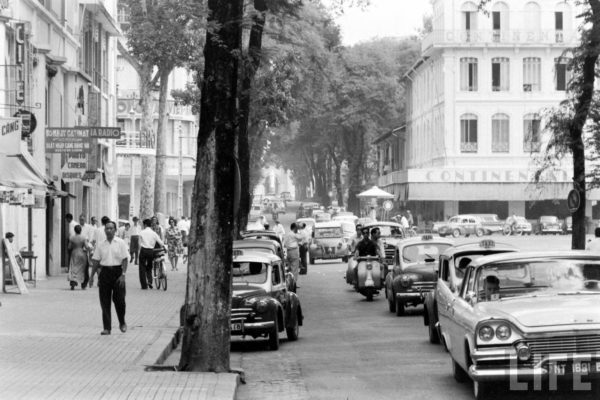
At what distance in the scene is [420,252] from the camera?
89.6ft

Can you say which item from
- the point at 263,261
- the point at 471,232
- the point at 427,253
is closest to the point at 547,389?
the point at 263,261

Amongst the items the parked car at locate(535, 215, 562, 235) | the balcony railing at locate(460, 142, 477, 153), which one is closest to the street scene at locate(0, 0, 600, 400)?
the parked car at locate(535, 215, 562, 235)

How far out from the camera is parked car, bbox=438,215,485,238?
77562mm

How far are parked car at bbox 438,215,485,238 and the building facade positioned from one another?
2872cm

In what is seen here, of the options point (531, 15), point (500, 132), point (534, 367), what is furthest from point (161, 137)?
point (534, 367)

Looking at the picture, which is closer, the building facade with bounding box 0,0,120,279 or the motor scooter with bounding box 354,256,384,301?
the building facade with bounding box 0,0,120,279

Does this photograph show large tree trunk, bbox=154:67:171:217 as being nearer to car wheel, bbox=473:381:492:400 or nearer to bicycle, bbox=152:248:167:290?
bicycle, bbox=152:248:167:290

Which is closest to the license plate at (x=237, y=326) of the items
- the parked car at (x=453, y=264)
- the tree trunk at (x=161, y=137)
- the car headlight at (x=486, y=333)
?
the parked car at (x=453, y=264)

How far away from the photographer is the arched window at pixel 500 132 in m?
85.1

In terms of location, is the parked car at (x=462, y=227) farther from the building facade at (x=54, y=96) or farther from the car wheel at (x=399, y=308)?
the car wheel at (x=399, y=308)

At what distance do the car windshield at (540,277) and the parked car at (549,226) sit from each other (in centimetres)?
6756

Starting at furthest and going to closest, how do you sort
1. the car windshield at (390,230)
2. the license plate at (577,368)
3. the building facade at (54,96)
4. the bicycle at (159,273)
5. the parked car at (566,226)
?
the parked car at (566,226), the car windshield at (390,230), the bicycle at (159,273), the building facade at (54,96), the license plate at (577,368)

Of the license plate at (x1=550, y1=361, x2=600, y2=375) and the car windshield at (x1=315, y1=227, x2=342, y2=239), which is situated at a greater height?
the car windshield at (x1=315, y1=227, x2=342, y2=239)

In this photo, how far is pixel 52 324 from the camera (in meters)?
21.8
